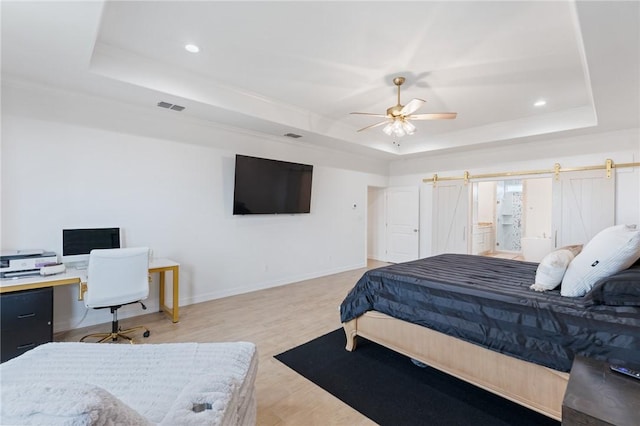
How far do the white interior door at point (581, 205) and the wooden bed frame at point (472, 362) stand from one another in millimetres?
4174

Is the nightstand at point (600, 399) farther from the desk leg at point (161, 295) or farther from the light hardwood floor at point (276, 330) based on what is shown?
the desk leg at point (161, 295)

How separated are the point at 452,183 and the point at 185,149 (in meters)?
5.37

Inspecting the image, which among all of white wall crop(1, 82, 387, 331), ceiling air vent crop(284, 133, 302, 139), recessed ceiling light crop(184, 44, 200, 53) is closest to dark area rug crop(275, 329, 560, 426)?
white wall crop(1, 82, 387, 331)

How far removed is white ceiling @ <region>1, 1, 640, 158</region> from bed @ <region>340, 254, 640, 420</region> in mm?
1902

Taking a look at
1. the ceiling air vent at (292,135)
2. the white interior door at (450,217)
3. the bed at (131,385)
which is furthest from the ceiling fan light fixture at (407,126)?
the white interior door at (450,217)

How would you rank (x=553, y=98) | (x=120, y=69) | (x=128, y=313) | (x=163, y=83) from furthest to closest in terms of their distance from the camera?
1. (x=553, y=98)
2. (x=128, y=313)
3. (x=163, y=83)
4. (x=120, y=69)

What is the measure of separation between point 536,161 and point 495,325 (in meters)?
4.72

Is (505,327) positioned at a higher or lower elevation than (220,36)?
lower

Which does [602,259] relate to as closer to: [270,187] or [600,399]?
[600,399]

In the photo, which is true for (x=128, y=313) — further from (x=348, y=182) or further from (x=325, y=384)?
(x=348, y=182)

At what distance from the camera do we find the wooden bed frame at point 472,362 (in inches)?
71.7

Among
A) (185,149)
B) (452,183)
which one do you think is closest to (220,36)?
(185,149)

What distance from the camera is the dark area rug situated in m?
2.00

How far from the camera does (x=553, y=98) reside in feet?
13.5
